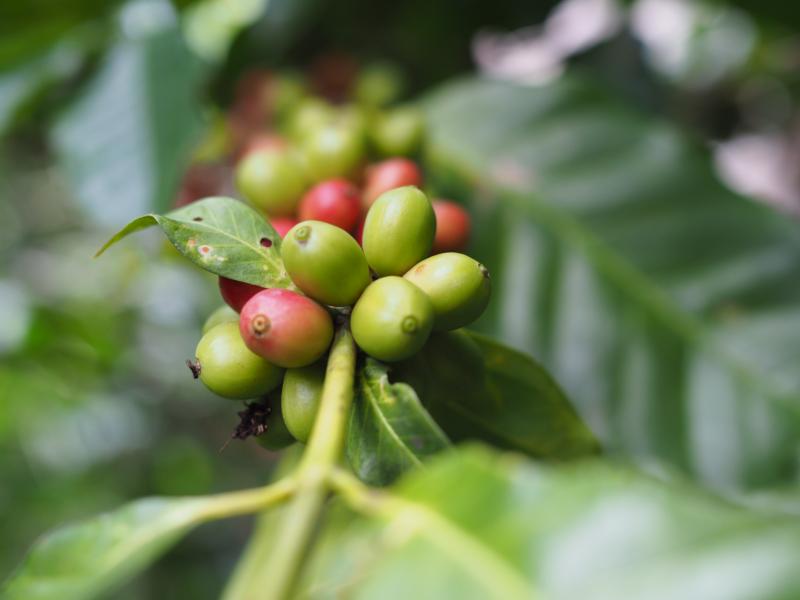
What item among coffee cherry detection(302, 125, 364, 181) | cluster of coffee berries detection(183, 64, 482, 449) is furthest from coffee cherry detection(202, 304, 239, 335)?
coffee cherry detection(302, 125, 364, 181)

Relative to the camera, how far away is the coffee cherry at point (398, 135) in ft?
3.90

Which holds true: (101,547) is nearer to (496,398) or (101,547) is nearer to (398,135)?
(496,398)

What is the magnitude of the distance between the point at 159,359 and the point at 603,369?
2162 millimetres

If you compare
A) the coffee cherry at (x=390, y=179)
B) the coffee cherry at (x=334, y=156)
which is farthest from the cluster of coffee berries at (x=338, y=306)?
the coffee cherry at (x=334, y=156)

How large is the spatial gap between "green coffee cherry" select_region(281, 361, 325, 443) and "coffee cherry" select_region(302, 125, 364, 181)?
46cm

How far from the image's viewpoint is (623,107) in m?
1.33

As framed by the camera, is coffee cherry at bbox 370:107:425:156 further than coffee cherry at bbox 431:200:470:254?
Yes

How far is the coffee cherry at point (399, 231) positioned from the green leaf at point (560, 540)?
0.19m

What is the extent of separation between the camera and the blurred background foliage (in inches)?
42.7

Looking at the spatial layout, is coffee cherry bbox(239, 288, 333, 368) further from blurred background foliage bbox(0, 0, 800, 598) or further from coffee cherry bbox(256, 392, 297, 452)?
blurred background foliage bbox(0, 0, 800, 598)

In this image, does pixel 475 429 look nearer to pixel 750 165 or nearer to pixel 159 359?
pixel 159 359

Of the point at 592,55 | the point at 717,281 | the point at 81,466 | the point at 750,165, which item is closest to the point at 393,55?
the point at 592,55

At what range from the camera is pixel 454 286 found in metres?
0.54

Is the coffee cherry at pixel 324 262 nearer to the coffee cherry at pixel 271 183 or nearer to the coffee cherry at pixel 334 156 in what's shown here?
the coffee cherry at pixel 271 183
